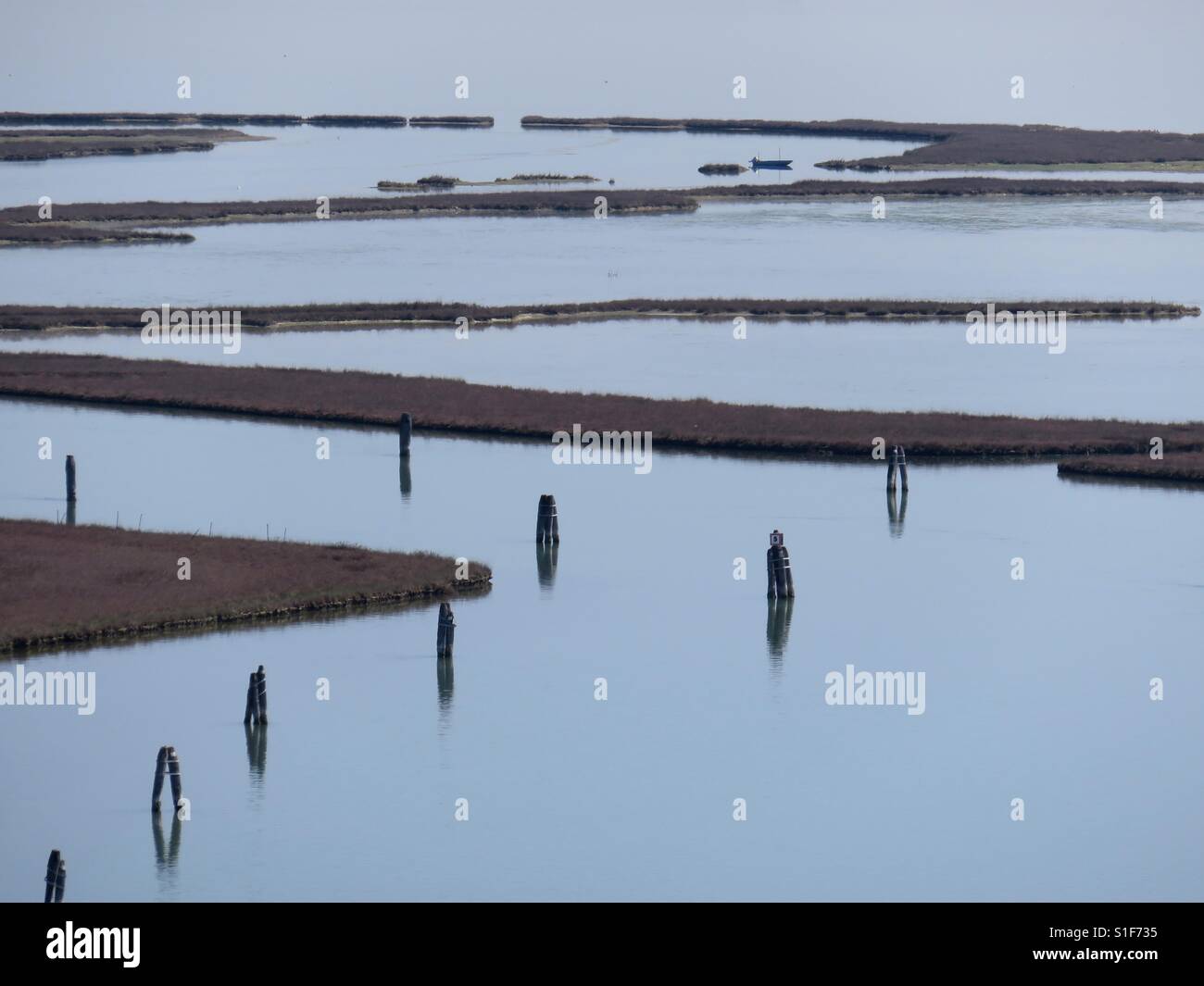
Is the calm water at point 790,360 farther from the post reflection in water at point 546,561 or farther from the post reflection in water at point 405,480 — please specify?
the post reflection in water at point 546,561

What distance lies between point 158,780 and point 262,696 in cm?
443

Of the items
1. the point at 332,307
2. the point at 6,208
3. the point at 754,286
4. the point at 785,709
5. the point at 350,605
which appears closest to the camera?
the point at 785,709

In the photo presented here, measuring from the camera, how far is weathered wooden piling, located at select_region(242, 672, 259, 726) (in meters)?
36.8

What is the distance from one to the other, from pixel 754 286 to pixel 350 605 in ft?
204

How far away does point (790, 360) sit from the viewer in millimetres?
81625

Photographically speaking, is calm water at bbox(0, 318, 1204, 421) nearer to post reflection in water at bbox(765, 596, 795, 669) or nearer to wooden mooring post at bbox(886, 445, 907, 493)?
wooden mooring post at bbox(886, 445, 907, 493)

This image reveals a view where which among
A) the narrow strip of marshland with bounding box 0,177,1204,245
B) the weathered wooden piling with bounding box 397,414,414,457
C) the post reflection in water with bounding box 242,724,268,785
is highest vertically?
the narrow strip of marshland with bounding box 0,177,1204,245

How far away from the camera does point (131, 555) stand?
46.9 metres

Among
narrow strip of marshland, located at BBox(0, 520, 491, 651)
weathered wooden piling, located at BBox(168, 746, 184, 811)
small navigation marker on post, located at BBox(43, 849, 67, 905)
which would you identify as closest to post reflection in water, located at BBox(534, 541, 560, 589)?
narrow strip of marshland, located at BBox(0, 520, 491, 651)

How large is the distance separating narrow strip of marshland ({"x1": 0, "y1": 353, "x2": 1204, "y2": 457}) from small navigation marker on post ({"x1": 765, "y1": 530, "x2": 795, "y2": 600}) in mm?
16155

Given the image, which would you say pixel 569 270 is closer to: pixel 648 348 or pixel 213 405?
pixel 648 348

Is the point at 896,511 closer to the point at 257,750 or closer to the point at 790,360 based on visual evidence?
the point at 257,750

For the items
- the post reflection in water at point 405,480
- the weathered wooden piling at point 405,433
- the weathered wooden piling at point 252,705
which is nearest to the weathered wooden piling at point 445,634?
the weathered wooden piling at point 252,705
